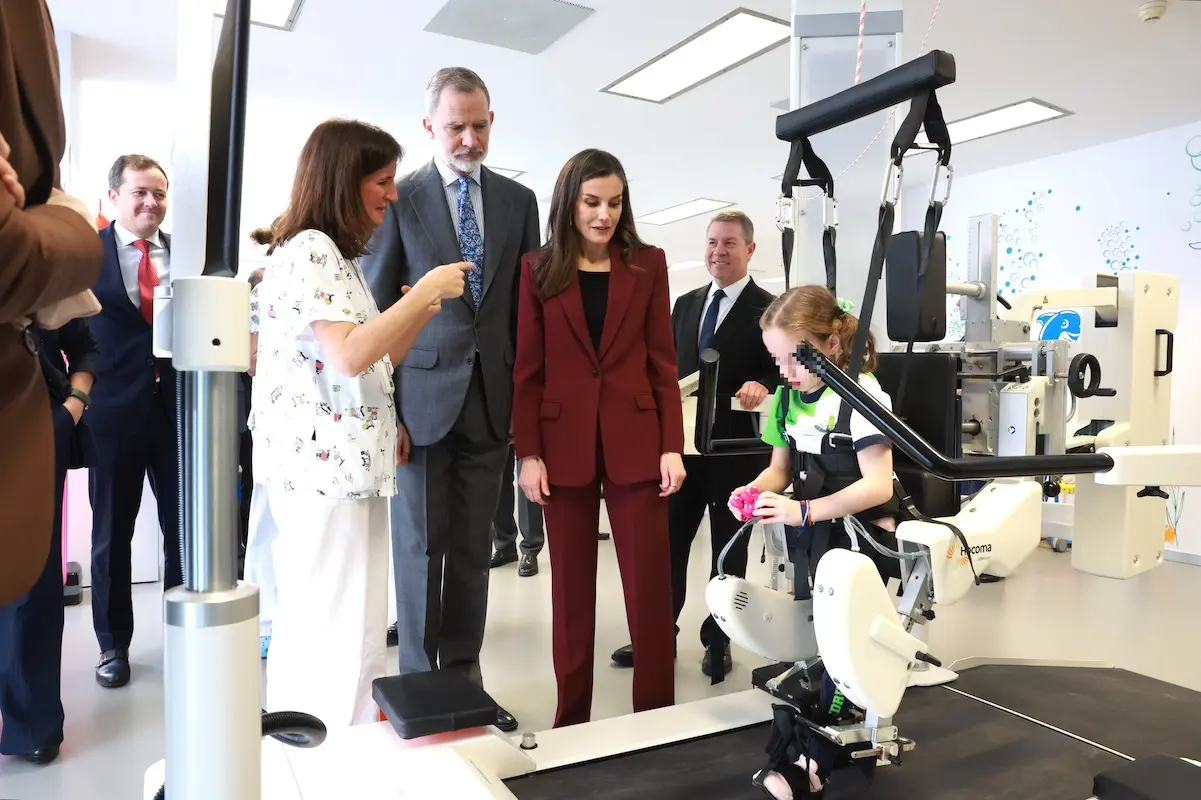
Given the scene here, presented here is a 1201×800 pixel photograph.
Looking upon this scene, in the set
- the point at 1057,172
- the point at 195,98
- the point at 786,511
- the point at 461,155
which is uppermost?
the point at 1057,172

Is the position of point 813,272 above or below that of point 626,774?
above

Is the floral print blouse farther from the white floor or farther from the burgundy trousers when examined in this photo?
the white floor

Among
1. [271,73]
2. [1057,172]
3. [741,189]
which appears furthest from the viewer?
[741,189]

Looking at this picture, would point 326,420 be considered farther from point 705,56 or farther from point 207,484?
point 705,56

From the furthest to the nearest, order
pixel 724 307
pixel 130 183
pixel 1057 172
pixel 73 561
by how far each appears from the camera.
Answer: pixel 1057 172 → pixel 73 561 → pixel 724 307 → pixel 130 183

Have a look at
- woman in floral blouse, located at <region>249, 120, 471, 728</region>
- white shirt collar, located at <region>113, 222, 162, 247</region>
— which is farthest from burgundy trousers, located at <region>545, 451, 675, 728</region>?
white shirt collar, located at <region>113, 222, 162, 247</region>

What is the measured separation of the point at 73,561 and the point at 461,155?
9.75ft

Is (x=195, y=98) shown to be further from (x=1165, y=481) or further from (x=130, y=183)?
(x=130, y=183)

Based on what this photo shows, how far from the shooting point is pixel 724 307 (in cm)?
295

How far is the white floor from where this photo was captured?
206cm

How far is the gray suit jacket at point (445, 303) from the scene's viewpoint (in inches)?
82.8

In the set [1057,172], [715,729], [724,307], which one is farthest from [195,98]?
[1057,172]

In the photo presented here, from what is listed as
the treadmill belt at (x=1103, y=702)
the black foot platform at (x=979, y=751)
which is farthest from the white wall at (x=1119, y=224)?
the black foot platform at (x=979, y=751)

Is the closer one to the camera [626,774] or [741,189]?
[626,774]
